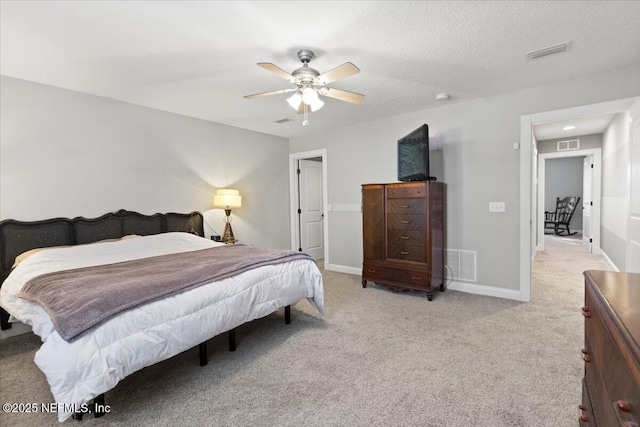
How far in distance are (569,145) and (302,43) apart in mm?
6492

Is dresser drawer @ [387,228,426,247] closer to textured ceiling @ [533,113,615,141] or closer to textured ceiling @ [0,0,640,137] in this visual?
textured ceiling @ [0,0,640,137]

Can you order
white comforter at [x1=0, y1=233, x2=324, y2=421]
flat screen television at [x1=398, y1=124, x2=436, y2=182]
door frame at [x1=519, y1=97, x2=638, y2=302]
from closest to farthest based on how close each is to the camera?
white comforter at [x1=0, y1=233, x2=324, y2=421] < door frame at [x1=519, y1=97, x2=638, y2=302] < flat screen television at [x1=398, y1=124, x2=436, y2=182]

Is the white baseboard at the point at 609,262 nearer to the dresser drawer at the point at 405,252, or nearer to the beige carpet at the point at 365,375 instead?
the beige carpet at the point at 365,375

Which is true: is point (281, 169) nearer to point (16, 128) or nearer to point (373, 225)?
point (373, 225)

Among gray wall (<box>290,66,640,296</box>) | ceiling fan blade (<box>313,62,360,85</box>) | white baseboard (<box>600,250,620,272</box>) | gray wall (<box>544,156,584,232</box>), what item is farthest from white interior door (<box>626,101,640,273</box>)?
gray wall (<box>544,156,584,232</box>)

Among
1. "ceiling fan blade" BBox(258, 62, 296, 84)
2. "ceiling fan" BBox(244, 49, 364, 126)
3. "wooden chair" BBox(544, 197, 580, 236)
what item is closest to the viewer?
"ceiling fan blade" BBox(258, 62, 296, 84)

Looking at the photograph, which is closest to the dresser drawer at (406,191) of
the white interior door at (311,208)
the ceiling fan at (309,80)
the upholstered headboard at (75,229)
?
the ceiling fan at (309,80)

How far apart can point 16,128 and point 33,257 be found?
4.26 feet

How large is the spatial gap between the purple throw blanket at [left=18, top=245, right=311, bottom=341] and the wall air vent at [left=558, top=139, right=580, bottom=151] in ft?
21.3

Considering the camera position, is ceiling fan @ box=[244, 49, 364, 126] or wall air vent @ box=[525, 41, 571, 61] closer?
ceiling fan @ box=[244, 49, 364, 126]

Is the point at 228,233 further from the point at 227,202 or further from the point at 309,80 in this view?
the point at 309,80

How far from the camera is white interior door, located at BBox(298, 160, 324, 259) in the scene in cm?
588

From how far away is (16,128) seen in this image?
2.84 metres

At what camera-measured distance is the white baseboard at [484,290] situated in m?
3.55
